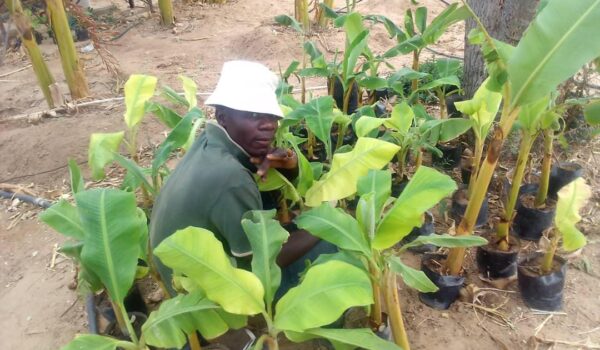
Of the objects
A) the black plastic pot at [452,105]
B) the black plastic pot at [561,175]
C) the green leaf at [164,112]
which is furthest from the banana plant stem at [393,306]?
the black plastic pot at [452,105]

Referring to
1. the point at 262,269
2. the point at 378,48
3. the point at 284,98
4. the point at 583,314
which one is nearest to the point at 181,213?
the point at 262,269

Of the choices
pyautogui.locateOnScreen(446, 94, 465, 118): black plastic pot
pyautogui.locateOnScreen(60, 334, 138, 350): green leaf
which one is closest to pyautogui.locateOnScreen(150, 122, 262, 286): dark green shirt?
pyautogui.locateOnScreen(60, 334, 138, 350): green leaf

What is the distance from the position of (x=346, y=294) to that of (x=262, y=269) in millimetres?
331

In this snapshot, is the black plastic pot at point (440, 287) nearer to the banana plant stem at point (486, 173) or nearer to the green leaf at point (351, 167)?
the banana plant stem at point (486, 173)

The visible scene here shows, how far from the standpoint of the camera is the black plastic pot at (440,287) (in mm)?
2449

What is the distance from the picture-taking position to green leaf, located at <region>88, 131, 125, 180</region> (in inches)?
95.6

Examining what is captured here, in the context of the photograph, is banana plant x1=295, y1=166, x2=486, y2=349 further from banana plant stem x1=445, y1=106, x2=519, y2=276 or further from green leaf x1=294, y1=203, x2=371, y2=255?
banana plant stem x1=445, y1=106, x2=519, y2=276

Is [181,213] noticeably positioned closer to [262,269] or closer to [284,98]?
[262,269]

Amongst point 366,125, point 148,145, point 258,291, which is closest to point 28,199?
point 148,145

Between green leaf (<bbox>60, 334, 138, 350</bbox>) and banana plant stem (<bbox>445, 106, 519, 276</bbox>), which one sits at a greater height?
banana plant stem (<bbox>445, 106, 519, 276</bbox>)

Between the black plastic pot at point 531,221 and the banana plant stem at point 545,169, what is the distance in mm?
68

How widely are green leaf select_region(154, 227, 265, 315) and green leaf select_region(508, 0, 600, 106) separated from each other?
3.88 ft

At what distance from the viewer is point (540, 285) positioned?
2.41m

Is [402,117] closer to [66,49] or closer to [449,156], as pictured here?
[449,156]
